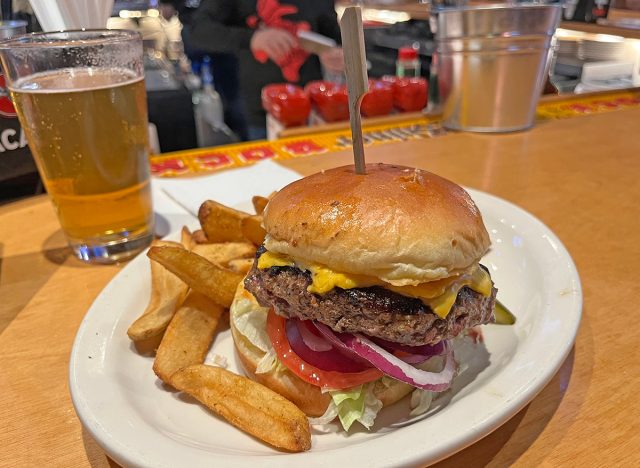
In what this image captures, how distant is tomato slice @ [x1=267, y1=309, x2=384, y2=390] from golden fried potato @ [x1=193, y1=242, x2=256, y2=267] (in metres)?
0.34

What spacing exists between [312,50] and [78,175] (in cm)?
366

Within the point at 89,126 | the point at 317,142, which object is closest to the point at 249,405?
the point at 89,126

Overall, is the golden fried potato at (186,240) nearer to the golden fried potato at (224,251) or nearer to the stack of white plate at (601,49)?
the golden fried potato at (224,251)

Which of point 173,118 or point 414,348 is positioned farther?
point 173,118

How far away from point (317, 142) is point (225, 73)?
3.02 meters

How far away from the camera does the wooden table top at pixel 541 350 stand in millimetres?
933

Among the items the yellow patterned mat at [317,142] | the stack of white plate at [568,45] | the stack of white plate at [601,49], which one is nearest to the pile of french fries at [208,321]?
the yellow patterned mat at [317,142]

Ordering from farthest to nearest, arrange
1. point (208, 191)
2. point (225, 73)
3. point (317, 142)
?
1. point (225, 73)
2. point (317, 142)
3. point (208, 191)

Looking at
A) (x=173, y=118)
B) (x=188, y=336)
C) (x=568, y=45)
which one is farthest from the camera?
(x=568, y=45)

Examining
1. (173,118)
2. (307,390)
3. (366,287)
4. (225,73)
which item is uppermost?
(366,287)

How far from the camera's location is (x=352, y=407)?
988 mm

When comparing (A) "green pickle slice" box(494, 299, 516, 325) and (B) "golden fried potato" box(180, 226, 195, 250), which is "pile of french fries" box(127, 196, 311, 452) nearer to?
(B) "golden fried potato" box(180, 226, 195, 250)

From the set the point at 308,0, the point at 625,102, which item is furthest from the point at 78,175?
the point at 308,0

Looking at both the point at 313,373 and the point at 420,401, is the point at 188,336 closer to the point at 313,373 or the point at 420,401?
the point at 313,373
